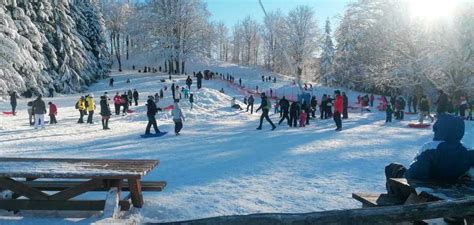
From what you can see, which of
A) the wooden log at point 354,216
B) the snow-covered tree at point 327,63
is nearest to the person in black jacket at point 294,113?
the wooden log at point 354,216

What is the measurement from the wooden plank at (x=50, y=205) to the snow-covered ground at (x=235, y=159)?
0.19 meters

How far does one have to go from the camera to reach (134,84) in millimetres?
50906

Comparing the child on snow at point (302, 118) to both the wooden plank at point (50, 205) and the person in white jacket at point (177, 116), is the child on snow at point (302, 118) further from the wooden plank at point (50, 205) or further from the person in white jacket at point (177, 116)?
the wooden plank at point (50, 205)

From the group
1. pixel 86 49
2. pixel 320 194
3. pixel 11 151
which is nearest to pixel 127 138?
pixel 11 151

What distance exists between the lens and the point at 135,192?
6.81 meters

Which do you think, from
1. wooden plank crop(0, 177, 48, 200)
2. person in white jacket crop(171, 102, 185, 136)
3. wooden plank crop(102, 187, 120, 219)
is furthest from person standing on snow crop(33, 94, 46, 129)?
wooden plank crop(102, 187, 120, 219)

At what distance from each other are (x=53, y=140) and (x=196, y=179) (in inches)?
325

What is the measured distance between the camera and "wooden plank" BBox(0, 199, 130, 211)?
251 inches

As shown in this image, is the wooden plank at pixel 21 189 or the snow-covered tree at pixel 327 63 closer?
the wooden plank at pixel 21 189

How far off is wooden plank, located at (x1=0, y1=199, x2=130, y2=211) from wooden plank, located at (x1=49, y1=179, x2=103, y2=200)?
0.10 m

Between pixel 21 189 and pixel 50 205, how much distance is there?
0.50 metres

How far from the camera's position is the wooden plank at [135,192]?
669 cm

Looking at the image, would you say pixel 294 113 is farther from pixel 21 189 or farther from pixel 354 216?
pixel 354 216

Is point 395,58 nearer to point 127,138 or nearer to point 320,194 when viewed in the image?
point 127,138
